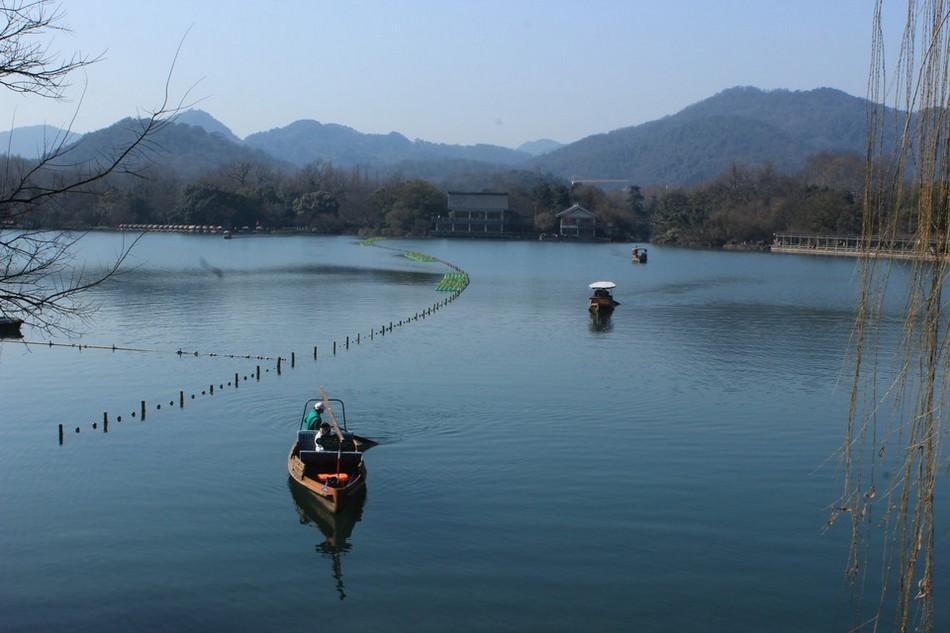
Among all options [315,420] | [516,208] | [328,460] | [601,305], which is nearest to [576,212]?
[516,208]

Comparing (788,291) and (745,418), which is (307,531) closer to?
(745,418)

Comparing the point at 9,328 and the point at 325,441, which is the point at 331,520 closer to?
the point at 325,441

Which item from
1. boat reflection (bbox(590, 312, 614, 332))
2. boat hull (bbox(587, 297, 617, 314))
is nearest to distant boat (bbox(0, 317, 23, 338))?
boat reflection (bbox(590, 312, 614, 332))

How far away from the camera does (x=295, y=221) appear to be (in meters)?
145

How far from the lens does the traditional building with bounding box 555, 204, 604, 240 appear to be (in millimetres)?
140750

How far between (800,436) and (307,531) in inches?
580

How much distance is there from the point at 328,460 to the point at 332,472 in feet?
0.91

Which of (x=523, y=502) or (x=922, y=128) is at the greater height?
(x=922, y=128)

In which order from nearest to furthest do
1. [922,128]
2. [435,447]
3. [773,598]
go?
1. [922,128]
2. [773,598]
3. [435,447]

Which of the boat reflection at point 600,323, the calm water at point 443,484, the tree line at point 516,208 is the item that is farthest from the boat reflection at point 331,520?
the tree line at point 516,208

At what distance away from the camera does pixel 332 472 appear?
18.7 meters

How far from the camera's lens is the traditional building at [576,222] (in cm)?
14075

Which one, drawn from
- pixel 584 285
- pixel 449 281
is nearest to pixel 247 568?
pixel 449 281

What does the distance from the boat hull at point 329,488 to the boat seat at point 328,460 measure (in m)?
0.15
